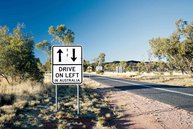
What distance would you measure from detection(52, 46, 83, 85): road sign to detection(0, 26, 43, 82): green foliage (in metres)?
12.8

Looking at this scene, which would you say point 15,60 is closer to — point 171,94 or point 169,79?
point 171,94

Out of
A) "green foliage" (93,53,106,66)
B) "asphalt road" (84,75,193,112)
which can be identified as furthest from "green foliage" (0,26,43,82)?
"green foliage" (93,53,106,66)

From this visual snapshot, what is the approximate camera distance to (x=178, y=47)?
144 ft

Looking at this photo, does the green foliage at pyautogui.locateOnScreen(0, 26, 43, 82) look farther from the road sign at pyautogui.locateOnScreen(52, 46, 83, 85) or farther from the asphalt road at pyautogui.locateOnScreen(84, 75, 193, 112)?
the road sign at pyautogui.locateOnScreen(52, 46, 83, 85)

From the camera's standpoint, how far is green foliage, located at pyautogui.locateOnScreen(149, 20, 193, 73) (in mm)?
43406

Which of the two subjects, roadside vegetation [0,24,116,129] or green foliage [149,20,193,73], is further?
green foliage [149,20,193,73]

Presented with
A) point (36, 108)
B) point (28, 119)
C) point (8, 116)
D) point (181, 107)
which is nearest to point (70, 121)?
point (28, 119)

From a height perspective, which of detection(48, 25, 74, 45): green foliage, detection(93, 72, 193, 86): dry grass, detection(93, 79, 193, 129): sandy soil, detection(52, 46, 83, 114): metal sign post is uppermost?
detection(48, 25, 74, 45): green foliage

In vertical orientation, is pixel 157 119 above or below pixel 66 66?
below

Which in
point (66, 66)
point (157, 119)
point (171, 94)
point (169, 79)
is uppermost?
point (66, 66)


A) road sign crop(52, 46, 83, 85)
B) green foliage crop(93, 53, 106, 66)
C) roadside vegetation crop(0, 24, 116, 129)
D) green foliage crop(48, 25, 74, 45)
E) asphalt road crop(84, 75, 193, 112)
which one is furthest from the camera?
green foliage crop(93, 53, 106, 66)

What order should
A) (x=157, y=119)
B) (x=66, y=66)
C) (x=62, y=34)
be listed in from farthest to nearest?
(x=62, y=34) → (x=66, y=66) → (x=157, y=119)

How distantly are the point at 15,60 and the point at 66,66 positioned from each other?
44.4 feet

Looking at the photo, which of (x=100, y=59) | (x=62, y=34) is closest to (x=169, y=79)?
(x=62, y=34)
